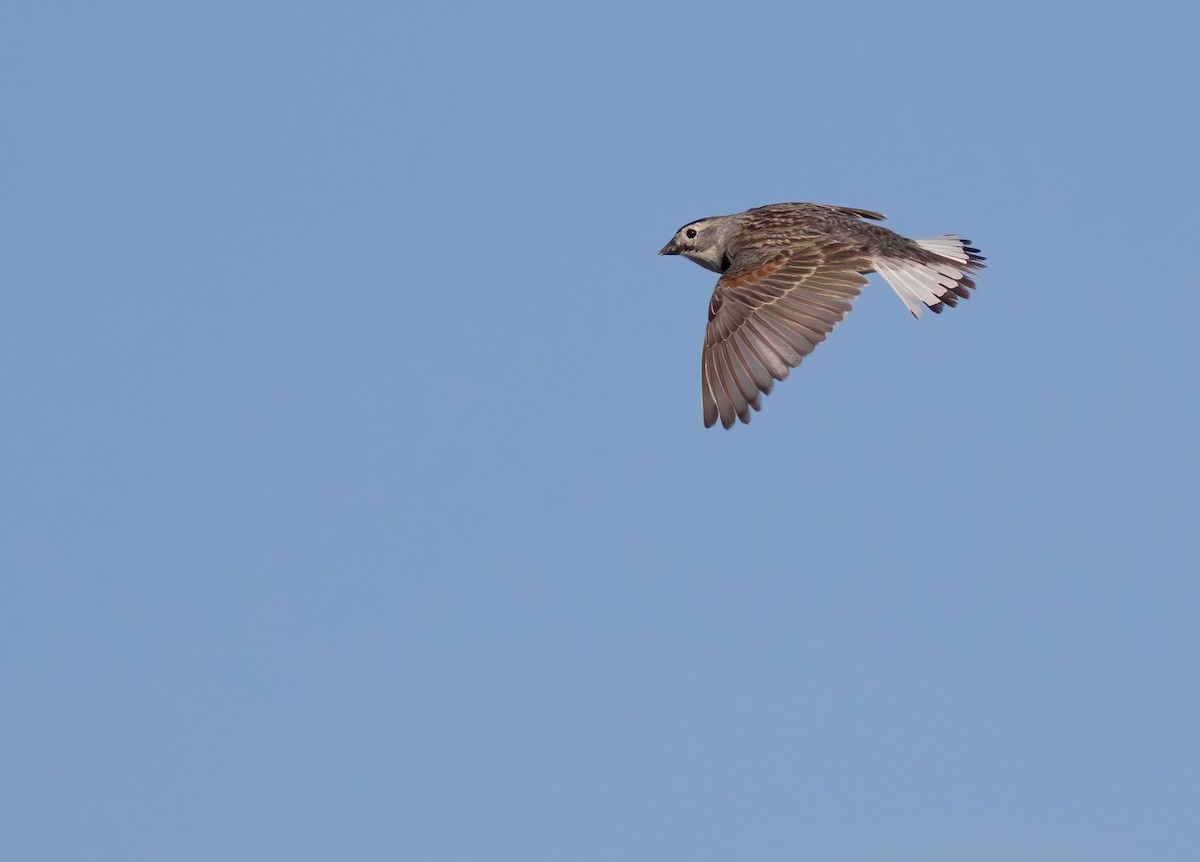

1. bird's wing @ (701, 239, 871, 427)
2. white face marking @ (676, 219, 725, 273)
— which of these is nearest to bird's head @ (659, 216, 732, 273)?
white face marking @ (676, 219, 725, 273)

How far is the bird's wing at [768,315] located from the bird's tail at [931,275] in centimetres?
101

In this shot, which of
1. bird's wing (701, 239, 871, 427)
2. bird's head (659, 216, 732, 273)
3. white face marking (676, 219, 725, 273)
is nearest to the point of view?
bird's wing (701, 239, 871, 427)

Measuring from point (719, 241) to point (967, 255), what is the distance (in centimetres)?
406

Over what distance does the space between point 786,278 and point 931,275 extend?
321cm

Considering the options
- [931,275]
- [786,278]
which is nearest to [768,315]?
[786,278]

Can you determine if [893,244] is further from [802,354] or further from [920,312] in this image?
[802,354]

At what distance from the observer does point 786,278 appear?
26.9m

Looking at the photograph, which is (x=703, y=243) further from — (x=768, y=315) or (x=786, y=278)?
(x=768, y=315)

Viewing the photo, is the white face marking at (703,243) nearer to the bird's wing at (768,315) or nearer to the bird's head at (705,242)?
the bird's head at (705,242)

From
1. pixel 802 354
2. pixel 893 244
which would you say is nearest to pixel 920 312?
pixel 893 244

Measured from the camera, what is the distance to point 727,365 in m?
25.3

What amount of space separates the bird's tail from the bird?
16mm

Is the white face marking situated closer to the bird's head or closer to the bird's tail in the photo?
the bird's head

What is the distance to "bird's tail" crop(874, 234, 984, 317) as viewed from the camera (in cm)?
2848
